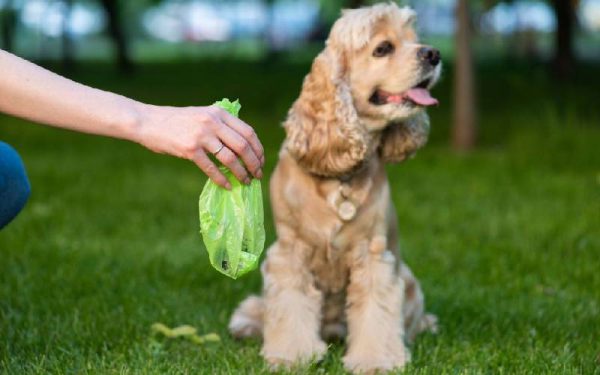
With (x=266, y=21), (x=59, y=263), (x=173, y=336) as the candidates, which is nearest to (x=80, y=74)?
(x=266, y=21)

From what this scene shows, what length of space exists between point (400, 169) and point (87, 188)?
3.00 meters

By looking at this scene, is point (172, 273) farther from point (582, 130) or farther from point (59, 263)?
point (582, 130)

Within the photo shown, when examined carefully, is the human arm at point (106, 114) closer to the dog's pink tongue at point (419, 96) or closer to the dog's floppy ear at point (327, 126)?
the dog's floppy ear at point (327, 126)

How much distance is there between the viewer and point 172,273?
5.45 meters

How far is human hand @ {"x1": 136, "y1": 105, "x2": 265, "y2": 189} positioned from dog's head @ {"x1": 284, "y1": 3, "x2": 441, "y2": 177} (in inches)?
51.2

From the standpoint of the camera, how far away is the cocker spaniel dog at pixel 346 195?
3959 mm

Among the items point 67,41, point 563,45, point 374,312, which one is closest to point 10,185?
point 374,312

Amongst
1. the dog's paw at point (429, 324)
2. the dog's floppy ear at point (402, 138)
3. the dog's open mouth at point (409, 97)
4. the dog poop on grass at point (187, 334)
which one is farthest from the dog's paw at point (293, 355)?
the dog's open mouth at point (409, 97)

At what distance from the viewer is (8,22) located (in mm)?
28016

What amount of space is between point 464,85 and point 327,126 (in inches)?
273

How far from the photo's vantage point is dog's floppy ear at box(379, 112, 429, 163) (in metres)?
4.25

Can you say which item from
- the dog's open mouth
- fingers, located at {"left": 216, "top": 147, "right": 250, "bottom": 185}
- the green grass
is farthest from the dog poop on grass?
fingers, located at {"left": 216, "top": 147, "right": 250, "bottom": 185}

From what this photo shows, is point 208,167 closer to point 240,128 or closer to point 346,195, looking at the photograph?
point 240,128

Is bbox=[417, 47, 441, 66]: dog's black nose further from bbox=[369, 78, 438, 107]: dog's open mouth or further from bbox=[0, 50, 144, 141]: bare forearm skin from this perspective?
bbox=[0, 50, 144, 141]: bare forearm skin
